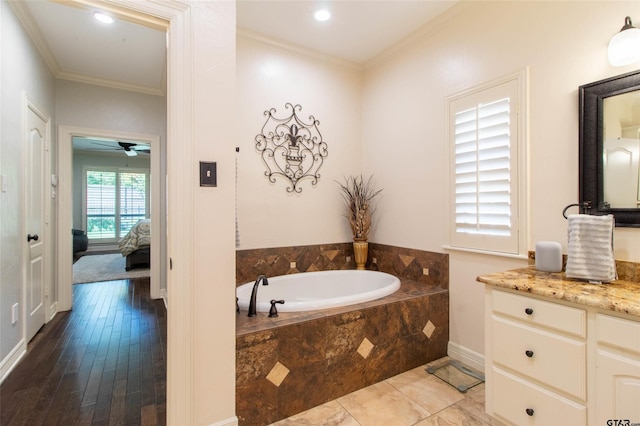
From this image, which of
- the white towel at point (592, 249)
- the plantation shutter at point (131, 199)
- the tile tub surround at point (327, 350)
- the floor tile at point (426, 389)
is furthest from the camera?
the plantation shutter at point (131, 199)

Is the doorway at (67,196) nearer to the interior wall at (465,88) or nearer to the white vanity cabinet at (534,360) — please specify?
the interior wall at (465,88)

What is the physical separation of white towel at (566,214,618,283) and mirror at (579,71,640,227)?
231mm

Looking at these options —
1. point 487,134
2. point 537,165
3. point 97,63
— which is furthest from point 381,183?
point 97,63

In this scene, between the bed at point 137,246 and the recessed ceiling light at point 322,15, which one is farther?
the bed at point 137,246

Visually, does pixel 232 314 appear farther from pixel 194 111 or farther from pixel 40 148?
pixel 40 148

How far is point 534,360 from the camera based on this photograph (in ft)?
4.76

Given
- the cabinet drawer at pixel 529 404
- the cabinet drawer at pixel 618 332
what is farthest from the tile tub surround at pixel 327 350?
the cabinet drawer at pixel 618 332

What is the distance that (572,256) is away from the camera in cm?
158

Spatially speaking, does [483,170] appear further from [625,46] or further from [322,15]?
[322,15]

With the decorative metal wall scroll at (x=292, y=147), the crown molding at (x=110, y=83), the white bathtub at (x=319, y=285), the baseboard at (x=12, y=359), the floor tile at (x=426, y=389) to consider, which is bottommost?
the floor tile at (x=426, y=389)

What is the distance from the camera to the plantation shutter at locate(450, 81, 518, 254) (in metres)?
2.14

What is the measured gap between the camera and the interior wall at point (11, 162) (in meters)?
2.19

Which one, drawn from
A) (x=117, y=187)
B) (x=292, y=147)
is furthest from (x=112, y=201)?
(x=292, y=147)

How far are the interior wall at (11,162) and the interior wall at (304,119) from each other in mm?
1658
